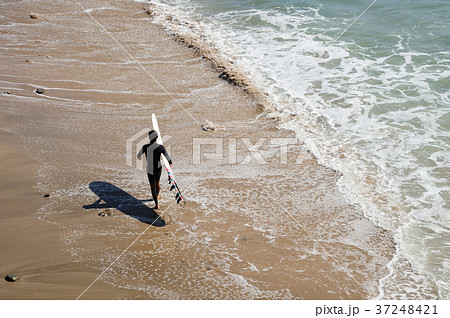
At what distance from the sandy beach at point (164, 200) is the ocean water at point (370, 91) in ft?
1.62

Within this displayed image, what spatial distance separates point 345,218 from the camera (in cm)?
699

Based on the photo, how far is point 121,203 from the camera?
22.1ft

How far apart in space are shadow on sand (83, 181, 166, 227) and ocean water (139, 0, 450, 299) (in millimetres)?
3227

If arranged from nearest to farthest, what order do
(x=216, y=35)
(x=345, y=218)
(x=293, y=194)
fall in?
(x=345, y=218) < (x=293, y=194) < (x=216, y=35)

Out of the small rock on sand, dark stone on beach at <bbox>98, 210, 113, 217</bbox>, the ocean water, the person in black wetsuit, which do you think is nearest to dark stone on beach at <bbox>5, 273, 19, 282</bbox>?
dark stone on beach at <bbox>98, 210, 113, 217</bbox>

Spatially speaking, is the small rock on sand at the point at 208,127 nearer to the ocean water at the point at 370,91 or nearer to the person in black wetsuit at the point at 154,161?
the ocean water at the point at 370,91

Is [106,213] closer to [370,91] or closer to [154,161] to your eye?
[154,161]

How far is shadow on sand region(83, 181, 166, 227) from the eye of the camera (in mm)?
6465

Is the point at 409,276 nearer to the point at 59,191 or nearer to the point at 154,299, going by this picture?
the point at 154,299

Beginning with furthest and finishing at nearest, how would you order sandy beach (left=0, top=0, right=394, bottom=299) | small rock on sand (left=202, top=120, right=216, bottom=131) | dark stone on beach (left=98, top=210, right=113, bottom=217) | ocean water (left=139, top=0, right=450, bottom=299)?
small rock on sand (left=202, top=120, right=216, bottom=131), ocean water (left=139, top=0, right=450, bottom=299), dark stone on beach (left=98, top=210, right=113, bottom=217), sandy beach (left=0, top=0, right=394, bottom=299)

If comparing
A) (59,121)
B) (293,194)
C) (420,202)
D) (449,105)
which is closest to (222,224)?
(293,194)

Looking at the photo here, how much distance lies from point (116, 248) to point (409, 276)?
3.83 metres

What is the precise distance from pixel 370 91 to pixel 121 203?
7309mm

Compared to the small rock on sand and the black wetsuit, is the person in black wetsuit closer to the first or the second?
the black wetsuit
